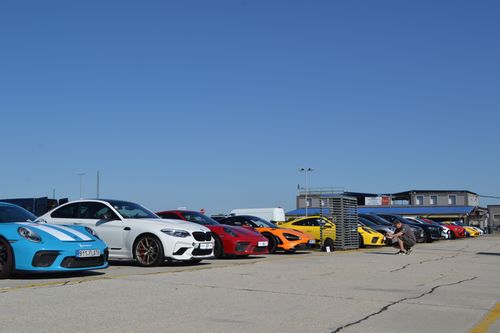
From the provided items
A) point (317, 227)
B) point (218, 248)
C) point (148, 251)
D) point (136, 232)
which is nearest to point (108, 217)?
point (136, 232)

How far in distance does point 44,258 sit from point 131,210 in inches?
153

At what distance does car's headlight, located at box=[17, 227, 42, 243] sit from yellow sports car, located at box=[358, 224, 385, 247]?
16.2m

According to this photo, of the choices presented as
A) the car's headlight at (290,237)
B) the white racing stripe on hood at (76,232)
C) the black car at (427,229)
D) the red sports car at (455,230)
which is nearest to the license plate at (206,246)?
the white racing stripe on hood at (76,232)

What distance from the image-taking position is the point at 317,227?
71.7 feet

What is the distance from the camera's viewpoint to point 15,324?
585cm

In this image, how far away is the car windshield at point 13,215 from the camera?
1019 cm

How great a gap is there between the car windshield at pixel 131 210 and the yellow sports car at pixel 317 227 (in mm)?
8619

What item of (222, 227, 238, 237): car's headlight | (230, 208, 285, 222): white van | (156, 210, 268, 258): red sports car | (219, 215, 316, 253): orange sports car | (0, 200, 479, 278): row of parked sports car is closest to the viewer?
(0, 200, 479, 278): row of parked sports car

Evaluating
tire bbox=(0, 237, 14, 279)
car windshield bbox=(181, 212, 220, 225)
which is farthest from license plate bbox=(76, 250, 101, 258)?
car windshield bbox=(181, 212, 220, 225)

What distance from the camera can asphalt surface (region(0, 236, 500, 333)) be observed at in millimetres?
6160

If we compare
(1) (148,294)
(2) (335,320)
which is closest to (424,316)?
(2) (335,320)

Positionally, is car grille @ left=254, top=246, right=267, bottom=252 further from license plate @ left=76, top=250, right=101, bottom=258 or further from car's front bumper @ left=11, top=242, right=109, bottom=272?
car's front bumper @ left=11, top=242, right=109, bottom=272

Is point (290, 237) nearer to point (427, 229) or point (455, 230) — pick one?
point (427, 229)

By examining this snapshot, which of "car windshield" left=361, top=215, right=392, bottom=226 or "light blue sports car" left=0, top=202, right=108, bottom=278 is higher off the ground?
"car windshield" left=361, top=215, right=392, bottom=226
